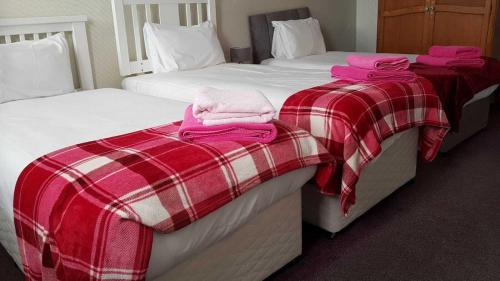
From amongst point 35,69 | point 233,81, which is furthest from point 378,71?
point 35,69

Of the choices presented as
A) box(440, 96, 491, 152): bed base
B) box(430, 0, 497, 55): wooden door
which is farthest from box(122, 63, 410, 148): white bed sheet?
box(430, 0, 497, 55): wooden door

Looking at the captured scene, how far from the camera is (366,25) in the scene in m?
4.80

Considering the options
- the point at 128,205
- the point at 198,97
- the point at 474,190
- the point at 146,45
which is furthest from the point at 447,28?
the point at 128,205

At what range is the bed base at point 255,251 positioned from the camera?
1.27 metres

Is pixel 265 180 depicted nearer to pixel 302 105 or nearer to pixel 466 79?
pixel 302 105

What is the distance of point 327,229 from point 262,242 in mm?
470

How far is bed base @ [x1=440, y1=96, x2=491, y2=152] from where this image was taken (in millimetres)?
2826

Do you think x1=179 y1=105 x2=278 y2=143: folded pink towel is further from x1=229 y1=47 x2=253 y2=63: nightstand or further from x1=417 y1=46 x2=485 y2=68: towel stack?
x1=229 y1=47 x2=253 y2=63: nightstand

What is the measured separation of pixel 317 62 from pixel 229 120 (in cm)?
202

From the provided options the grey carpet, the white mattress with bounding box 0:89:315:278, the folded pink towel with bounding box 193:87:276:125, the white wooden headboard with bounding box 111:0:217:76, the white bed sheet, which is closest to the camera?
the white mattress with bounding box 0:89:315:278

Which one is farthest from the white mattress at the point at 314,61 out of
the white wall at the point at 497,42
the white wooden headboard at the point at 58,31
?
the white wooden headboard at the point at 58,31

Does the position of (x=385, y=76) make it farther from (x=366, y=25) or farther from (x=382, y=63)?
(x=366, y=25)

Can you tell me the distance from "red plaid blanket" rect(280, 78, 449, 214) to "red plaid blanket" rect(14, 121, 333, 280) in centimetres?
29

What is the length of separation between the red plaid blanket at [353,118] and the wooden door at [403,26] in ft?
8.04
